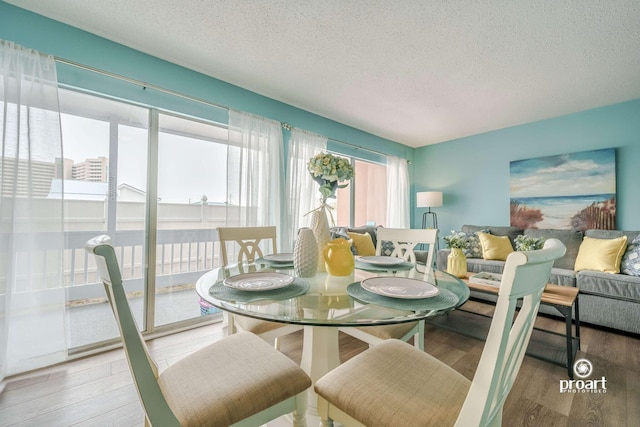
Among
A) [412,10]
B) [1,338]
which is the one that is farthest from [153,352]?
[412,10]

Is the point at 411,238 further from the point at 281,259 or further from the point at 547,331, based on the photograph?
the point at 547,331

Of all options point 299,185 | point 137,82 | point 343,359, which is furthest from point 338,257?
point 137,82

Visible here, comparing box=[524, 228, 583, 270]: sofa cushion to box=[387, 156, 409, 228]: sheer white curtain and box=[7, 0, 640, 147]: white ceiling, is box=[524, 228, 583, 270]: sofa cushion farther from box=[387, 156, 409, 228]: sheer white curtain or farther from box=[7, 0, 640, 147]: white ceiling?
box=[387, 156, 409, 228]: sheer white curtain

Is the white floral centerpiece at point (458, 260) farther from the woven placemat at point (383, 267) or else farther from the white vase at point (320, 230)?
the white vase at point (320, 230)

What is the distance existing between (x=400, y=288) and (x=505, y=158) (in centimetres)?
400

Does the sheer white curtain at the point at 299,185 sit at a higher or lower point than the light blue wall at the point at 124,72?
lower

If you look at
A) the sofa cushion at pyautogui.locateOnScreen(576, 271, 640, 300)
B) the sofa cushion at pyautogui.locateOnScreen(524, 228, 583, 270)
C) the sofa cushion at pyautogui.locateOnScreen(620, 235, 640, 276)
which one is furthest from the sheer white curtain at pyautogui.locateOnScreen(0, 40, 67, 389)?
the sofa cushion at pyautogui.locateOnScreen(620, 235, 640, 276)

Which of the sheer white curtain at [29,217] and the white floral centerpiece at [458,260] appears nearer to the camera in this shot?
the sheer white curtain at [29,217]

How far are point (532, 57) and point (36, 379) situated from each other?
4269 millimetres

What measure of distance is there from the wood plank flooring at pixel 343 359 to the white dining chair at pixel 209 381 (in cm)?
63

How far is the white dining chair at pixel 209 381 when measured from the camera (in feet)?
2.27

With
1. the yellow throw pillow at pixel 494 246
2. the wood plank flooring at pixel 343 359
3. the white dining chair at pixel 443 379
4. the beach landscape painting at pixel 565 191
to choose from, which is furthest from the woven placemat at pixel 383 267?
the beach landscape painting at pixel 565 191

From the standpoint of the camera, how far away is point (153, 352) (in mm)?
2045

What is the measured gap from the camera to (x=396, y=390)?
87cm
